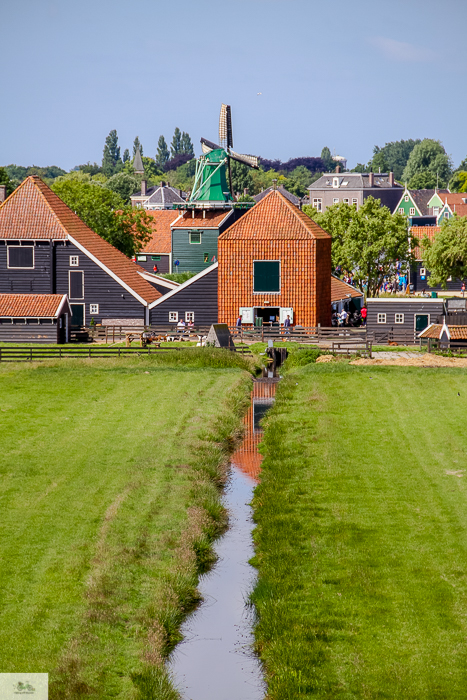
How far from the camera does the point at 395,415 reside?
26.4 meters

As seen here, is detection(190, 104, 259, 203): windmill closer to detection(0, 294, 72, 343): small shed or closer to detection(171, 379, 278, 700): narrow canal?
detection(0, 294, 72, 343): small shed

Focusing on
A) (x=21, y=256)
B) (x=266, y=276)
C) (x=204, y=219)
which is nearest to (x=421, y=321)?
(x=266, y=276)

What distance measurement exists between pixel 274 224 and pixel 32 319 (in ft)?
50.6

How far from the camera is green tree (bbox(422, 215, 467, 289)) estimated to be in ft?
198

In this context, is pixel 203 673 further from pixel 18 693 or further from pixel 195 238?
pixel 195 238

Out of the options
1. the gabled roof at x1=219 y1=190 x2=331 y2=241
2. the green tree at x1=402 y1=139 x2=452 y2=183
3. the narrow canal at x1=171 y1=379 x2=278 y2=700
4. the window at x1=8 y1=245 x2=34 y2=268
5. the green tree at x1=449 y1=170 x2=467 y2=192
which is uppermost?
the green tree at x1=402 y1=139 x2=452 y2=183

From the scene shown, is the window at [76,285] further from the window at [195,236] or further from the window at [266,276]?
the window at [195,236]

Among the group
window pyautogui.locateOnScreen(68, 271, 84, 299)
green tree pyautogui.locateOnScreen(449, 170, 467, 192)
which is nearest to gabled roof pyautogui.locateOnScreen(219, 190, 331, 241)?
window pyautogui.locateOnScreen(68, 271, 84, 299)

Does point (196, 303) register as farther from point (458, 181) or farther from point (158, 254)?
point (458, 181)

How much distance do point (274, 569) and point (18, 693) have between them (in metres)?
5.20

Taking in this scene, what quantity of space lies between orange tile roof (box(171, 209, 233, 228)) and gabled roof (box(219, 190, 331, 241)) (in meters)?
18.6

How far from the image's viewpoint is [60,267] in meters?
52.5

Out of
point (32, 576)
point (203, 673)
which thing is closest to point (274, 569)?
point (203, 673)

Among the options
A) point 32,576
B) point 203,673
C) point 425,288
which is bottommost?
point 203,673
